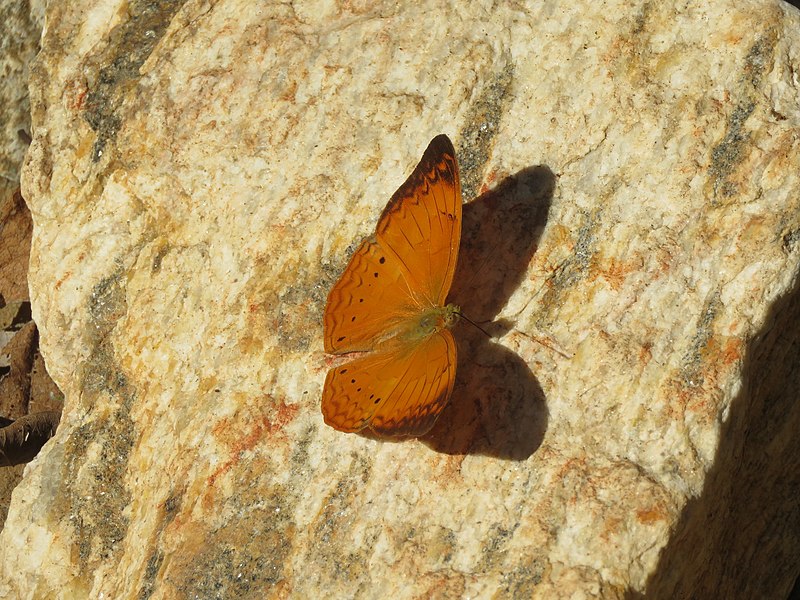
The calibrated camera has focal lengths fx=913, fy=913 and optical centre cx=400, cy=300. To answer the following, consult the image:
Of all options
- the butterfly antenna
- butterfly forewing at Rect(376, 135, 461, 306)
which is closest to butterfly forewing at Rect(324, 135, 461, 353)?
butterfly forewing at Rect(376, 135, 461, 306)

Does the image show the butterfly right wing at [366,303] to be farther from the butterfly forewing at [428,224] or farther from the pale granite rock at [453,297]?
the pale granite rock at [453,297]

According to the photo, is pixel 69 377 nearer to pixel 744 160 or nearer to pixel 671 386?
pixel 671 386

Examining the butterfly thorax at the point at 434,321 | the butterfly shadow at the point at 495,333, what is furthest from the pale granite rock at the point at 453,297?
the butterfly thorax at the point at 434,321

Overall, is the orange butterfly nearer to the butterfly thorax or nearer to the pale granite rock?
the butterfly thorax

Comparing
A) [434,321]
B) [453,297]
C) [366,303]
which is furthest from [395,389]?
[453,297]

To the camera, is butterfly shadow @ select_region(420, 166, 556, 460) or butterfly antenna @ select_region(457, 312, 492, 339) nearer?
butterfly shadow @ select_region(420, 166, 556, 460)

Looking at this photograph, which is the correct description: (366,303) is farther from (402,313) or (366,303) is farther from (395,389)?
(395,389)
